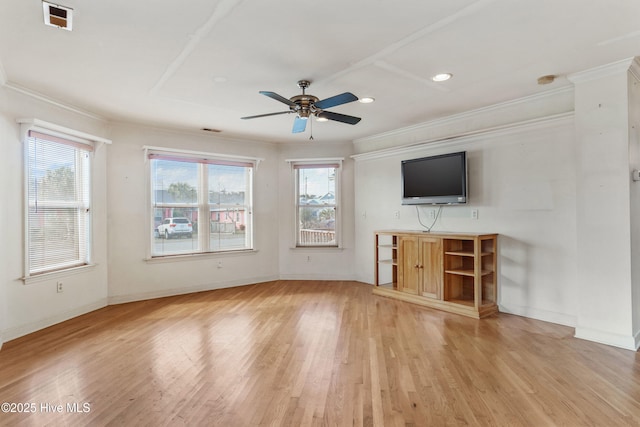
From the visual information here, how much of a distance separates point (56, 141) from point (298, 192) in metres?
3.60

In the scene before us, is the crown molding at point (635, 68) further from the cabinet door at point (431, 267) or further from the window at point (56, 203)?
the window at point (56, 203)

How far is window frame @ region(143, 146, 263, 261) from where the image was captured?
513cm

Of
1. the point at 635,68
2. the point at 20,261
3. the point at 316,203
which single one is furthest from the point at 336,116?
the point at 20,261

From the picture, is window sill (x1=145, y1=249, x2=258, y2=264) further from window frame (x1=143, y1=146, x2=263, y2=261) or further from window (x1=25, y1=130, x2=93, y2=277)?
window (x1=25, y1=130, x2=93, y2=277)

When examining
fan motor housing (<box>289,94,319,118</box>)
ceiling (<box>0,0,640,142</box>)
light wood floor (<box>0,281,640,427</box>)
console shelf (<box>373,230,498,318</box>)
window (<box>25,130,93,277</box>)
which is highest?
ceiling (<box>0,0,640,142</box>)

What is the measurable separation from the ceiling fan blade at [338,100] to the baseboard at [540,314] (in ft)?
10.3

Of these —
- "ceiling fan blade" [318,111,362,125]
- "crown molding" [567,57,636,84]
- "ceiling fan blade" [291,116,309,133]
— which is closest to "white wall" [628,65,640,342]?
"crown molding" [567,57,636,84]

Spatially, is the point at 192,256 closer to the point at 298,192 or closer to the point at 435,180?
the point at 298,192

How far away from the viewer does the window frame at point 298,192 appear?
6.27 m

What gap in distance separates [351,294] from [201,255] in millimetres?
2486

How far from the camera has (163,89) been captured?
141 inches

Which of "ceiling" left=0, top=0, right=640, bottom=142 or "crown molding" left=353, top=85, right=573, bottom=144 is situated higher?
"ceiling" left=0, top=0, right=640, bottom=142

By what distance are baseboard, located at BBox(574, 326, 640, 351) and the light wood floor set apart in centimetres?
9

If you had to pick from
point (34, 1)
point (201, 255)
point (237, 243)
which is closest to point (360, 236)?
point (237, 243)
